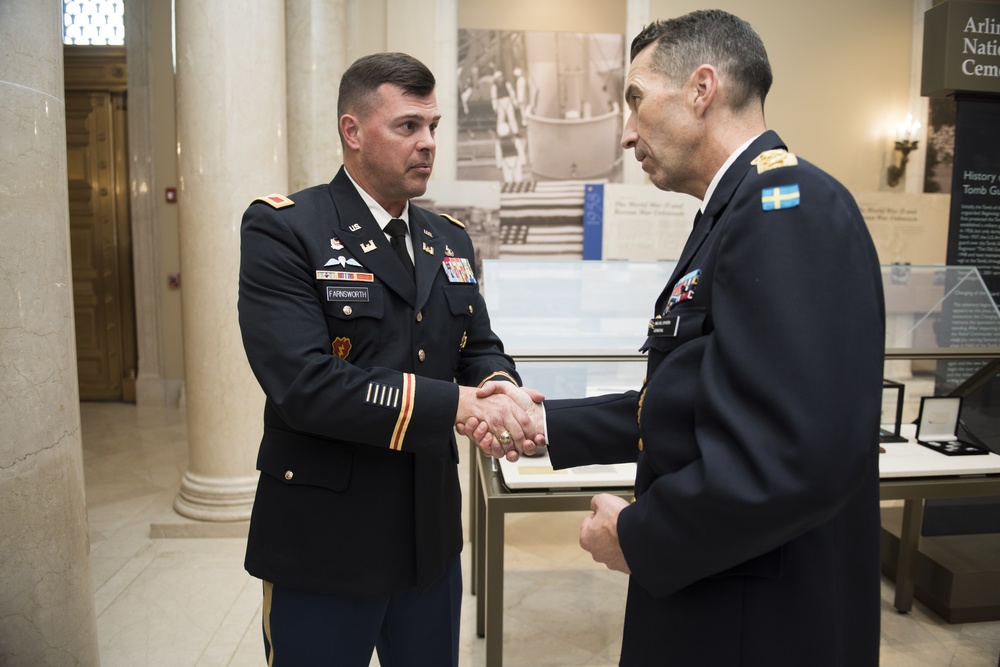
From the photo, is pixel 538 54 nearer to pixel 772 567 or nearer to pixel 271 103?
pixel 271 103

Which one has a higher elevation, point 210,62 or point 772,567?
point 210,62

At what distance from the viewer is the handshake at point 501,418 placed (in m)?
1.81

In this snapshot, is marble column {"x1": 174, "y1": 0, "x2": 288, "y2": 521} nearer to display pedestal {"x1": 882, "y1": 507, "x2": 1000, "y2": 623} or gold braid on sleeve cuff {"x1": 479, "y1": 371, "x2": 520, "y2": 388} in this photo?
gold braid on sleeve cuff {"x1": 479, "y1": 371, "x2": 520, "y2": 388}

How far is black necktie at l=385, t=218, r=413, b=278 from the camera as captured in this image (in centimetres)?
191

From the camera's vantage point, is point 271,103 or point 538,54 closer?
point 271,103

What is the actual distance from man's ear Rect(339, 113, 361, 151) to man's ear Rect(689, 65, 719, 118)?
94 centimetres

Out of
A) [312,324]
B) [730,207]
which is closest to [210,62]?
[312,324]

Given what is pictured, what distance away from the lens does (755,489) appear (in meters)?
1.02

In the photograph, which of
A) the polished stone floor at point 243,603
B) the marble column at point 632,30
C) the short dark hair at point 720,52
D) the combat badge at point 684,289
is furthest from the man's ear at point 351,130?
the marble column at point 632,30

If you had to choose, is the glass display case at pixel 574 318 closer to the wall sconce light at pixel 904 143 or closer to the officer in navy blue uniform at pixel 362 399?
the officer in navy blue uniform at pixel 362 399

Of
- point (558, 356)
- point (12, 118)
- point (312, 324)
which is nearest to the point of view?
point (312, 324)

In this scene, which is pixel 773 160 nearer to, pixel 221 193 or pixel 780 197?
pixel 780 197

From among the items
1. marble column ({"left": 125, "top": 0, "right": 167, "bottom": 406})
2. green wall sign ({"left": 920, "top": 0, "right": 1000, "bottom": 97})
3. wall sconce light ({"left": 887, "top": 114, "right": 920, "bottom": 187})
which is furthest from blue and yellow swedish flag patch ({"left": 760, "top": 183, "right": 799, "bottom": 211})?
wall sconce light ({"left": 887, "top": 114, "right": 920, "bottom": 187})

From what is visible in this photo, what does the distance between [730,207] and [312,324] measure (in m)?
0.95
